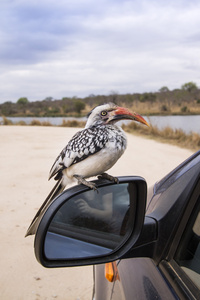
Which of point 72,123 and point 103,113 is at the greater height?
point 103,113

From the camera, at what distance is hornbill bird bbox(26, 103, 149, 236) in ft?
5.12

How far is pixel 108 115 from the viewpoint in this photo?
5.67ft

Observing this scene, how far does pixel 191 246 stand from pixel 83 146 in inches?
28.5

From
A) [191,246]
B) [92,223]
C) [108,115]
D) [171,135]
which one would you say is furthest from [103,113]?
[171,135]

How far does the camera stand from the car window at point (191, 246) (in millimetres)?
1265

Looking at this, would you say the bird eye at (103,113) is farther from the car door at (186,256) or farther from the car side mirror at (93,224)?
the car door at (186,256)

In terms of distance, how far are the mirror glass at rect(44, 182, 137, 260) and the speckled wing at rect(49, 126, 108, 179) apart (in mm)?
207

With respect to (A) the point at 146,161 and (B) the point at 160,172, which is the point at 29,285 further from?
(A) the point at 146,161

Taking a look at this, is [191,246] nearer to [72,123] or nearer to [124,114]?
[124,114]

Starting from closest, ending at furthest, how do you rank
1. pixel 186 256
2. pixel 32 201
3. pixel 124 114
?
pixel 186 256
pixel 124 114
pixel 32 201

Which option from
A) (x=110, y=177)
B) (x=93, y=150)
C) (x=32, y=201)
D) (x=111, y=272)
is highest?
(x=93, y=150)

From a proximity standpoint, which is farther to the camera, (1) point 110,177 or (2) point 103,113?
(2) point 103,113

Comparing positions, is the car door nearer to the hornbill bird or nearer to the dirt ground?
the hornbill bird

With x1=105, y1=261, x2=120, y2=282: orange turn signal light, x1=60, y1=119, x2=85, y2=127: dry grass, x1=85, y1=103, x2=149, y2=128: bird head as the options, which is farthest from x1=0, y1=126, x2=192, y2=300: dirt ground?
x1=60, y1=119, x2=85, y2=127: dry grass
